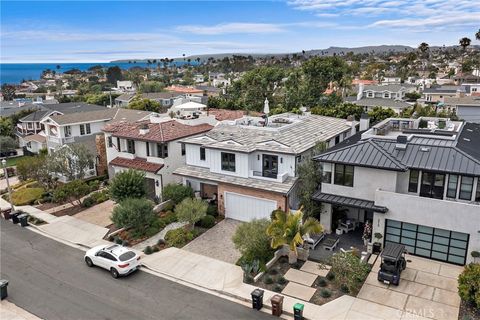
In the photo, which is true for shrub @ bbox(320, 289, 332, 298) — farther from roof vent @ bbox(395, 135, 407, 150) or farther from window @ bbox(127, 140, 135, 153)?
window @ bbox(127, 140, 135, 153)

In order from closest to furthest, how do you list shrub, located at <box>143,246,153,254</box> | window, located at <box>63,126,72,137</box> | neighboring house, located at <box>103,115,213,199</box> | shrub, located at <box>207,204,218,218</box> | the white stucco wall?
the white stucco wall → shrub, located at <box>143,246,153,254</box> → shrub, located at <box>207,204,218,218</box> → neighboring house, located at <box>103,115,213,199</box> → window, located at <box>63,126,72,137</box>

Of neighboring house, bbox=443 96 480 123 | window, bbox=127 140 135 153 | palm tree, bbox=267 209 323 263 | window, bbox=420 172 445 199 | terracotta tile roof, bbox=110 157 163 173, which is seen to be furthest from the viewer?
neighboring house, bbox=443 96 480 123

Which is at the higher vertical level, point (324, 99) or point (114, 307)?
point (324, 99)

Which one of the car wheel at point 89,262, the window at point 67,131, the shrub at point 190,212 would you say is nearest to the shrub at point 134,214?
the shrub at point 190,212

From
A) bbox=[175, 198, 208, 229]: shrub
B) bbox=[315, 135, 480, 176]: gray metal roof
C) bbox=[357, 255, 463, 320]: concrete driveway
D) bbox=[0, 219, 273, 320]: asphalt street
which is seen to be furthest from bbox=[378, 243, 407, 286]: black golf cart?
bbox=[175, 198, 208, 229]: shrub

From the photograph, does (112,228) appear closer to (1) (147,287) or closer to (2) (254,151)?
(1) (147,287)

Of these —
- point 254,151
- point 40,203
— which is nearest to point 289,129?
point 254,151

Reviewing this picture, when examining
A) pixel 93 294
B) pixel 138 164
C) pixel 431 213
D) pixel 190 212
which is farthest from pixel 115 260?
pixel 431 213
